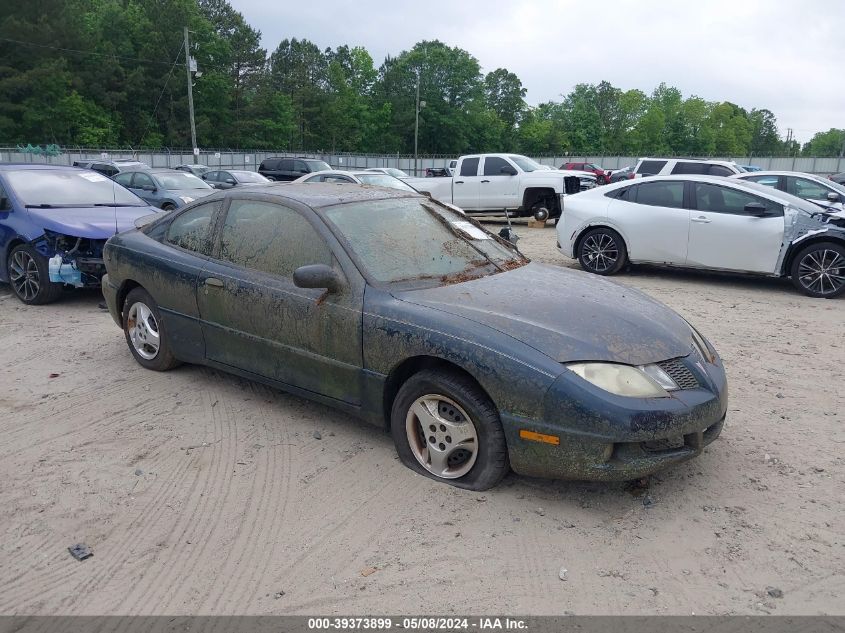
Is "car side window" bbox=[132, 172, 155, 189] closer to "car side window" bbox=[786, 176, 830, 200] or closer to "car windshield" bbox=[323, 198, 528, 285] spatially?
"car windshield" bbox=[323, 198, 528, 285]

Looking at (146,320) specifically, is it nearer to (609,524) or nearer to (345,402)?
(345,402)

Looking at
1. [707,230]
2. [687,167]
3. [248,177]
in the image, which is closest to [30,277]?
[707,230]

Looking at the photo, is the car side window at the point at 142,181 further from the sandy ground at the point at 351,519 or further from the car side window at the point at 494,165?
the sandy ground at the point at 351,519

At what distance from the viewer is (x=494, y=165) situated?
18.4 metres

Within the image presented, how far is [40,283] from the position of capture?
7691mm

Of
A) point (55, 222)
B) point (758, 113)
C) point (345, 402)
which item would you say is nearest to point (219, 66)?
point (55, 222)

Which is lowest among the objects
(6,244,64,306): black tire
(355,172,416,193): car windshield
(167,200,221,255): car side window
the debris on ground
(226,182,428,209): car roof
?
the debris on ground

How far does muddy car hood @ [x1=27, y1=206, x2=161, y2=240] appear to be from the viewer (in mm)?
7520

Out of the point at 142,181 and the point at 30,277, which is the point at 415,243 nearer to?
the point at 30,277

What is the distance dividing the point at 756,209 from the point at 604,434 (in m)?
6.90

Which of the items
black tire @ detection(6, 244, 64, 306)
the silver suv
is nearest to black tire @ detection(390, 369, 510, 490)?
black tire @ detection(6, 244, 64, 306)

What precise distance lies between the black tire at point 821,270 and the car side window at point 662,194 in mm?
1704

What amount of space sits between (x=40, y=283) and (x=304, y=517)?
19.0 ft

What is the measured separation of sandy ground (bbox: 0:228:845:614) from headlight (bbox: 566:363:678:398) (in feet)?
2.14
